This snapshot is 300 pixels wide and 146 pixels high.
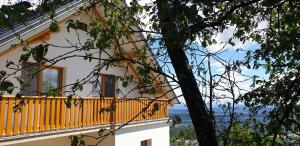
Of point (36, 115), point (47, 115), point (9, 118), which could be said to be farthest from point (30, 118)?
point (9, 118)

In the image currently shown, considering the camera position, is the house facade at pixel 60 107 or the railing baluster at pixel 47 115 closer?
the house facade at pixel 60 107

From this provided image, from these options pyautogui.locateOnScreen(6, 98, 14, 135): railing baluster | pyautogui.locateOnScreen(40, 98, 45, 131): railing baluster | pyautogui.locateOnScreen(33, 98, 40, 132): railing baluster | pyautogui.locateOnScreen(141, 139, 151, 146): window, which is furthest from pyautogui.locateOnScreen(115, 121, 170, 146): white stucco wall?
pyautogui.locateOnScreen(6, 98, 14, 135): railing baluster

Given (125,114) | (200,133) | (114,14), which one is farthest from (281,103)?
(125,114)

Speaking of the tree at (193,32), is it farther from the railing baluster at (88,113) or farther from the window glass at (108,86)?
the window glass at (108,86)

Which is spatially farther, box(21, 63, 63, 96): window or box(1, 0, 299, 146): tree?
box(21, 63, 63, 96): window

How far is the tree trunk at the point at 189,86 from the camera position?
4150mm

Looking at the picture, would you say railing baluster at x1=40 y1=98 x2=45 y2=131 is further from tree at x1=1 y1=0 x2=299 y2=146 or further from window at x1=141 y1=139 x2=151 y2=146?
window at x1=141 y1=139 x2=151 y2=146

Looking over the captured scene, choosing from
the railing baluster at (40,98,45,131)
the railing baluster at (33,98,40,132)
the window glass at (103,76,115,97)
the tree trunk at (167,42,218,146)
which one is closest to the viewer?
the tree trunk at (167,42,218,146)

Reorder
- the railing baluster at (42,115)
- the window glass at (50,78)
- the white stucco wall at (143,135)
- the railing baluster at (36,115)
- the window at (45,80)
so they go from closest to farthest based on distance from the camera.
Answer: the railing baluster at (36,115)
the railing baluster at (42,115)
the window at (45,80)
the window glass at (50,78)
the white stucco wall at (143,135)

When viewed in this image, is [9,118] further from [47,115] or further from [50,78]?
[50,78]

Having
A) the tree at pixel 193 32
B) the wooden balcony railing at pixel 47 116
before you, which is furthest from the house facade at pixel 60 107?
the tree at pixel 193 32

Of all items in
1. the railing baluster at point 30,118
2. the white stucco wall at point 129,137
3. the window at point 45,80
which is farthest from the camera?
the white stucco wall at point 129,137

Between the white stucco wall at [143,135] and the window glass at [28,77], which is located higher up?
the window glass at [28,77]

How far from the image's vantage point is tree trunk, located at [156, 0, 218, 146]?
4150 mm
